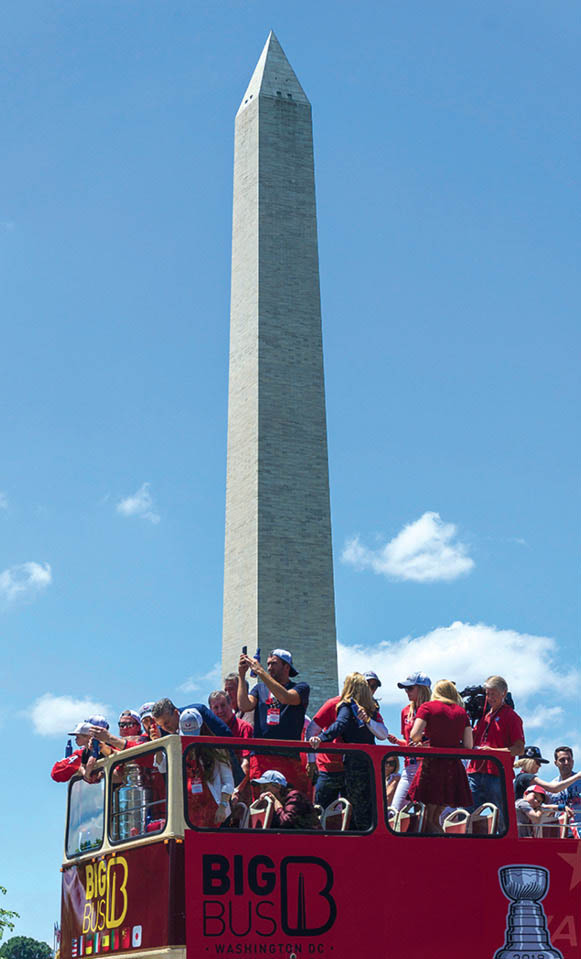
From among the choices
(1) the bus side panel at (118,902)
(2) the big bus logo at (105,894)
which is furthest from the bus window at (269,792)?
(2) the big bus logo at (105,894)

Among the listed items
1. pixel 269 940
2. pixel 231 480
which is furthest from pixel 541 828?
pixel 231 480

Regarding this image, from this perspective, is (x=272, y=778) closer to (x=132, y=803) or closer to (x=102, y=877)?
(x=132, y=803)

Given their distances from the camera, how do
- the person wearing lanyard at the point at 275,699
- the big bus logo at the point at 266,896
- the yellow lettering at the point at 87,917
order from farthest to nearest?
the person wearing lanyard at the point at 275,699 → the yellow lettering at the point at 87,917 → the big bus logo at the point at 266,896

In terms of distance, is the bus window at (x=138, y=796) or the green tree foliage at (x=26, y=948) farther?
the green tree foliage at (x=26, y=948)

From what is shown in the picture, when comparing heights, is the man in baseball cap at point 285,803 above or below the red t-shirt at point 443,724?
below

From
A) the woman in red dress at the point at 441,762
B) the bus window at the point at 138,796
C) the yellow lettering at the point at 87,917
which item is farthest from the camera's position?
the woman in red dress at the point at 441,762

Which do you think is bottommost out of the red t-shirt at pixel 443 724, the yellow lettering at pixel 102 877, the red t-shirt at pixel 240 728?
the yellow lettering at pixel 102 877

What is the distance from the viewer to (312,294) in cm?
3578

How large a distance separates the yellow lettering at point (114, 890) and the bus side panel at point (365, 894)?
0.63 m

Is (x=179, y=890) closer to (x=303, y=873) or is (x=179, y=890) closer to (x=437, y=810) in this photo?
(x=303, y=873)

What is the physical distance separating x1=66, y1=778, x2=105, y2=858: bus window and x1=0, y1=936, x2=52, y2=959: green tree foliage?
99.5m

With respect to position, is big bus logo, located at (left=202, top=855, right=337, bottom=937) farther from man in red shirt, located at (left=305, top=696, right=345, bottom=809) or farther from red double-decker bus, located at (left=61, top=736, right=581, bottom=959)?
man in red shirt, located at (left=305, top=696, right=345, bottom=809)

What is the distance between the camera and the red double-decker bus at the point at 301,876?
721 cm

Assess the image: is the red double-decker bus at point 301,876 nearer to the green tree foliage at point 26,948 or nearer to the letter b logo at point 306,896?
the letter b logo at point 306,896
